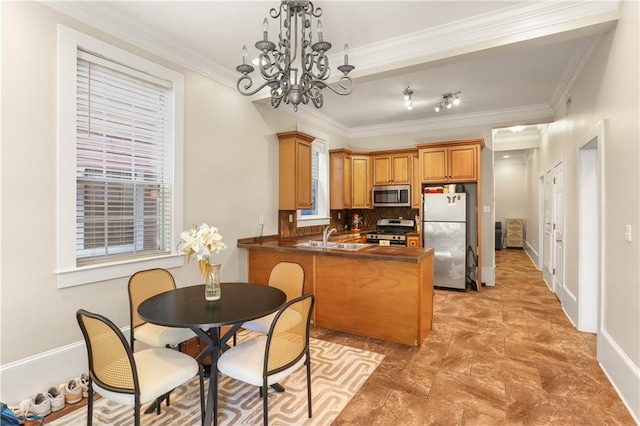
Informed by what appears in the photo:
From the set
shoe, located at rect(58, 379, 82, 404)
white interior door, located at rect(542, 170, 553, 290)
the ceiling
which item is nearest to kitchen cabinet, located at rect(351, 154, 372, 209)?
the ceiling

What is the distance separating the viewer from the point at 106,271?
2699 mm

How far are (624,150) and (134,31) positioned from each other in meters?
4.01

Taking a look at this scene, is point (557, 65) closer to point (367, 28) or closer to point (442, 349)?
point (367, 28)

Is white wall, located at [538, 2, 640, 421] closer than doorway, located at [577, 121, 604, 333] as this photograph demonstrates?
Yes

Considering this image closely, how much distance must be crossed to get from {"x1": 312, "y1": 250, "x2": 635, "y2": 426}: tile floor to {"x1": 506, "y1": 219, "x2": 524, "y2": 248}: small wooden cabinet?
667cm

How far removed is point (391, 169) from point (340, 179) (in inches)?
38.7

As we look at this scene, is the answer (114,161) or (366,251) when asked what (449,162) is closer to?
(366,251)

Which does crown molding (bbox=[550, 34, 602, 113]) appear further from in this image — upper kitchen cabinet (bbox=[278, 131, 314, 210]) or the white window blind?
the white window blind

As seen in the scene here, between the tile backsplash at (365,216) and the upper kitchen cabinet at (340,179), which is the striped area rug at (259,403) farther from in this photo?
the upper kitchen cabinet at (340,179)

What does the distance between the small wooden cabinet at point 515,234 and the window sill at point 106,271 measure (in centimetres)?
1019

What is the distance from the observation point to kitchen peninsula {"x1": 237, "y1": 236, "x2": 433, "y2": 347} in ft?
10.3

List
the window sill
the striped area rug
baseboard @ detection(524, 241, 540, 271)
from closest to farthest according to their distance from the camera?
the striped area rug
the window sill
baseboard @ detection(524, 241, 540, 271)

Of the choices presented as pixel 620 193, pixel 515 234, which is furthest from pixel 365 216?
pixel 515 234

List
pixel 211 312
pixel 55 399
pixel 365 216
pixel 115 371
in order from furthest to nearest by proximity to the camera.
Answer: pixel 365 216 → pixel 55 399 → pixel 211 312 → pixel 115 371
